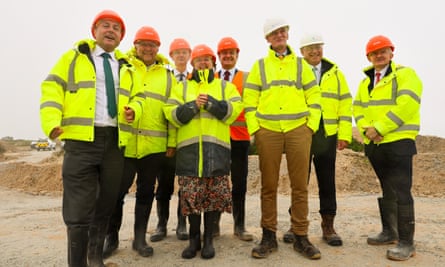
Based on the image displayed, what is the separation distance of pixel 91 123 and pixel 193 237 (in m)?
1.89

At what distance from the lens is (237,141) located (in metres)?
4.92

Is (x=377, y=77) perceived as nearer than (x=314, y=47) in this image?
Yes

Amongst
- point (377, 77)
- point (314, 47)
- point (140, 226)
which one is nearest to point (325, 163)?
point (377, 77)

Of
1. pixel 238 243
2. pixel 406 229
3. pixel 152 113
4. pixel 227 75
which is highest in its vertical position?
pixel 227 75

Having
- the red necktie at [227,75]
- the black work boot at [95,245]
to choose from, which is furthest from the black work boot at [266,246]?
the red necktie at [227,75]

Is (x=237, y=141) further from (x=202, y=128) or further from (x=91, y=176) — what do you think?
(x=91, y=176)

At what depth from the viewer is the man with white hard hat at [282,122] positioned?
412 cm

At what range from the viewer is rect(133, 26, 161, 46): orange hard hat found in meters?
4.30

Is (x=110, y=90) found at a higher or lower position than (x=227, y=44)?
lower

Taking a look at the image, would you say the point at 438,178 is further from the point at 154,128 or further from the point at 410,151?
the point at 154,128

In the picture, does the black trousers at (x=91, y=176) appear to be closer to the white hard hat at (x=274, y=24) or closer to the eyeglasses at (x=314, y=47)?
the white hard hat at (x=274, y=24)

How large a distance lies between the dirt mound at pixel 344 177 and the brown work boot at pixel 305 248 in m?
6.50

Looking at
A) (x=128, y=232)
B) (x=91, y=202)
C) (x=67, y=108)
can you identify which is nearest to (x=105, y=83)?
(x=67, y=108)

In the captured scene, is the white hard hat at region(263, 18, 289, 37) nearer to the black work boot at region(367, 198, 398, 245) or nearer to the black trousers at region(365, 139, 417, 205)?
the black trousers at region(365, 139, 417, 205)
